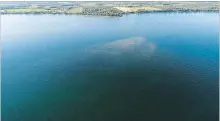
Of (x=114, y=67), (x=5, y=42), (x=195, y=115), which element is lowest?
(x=195, y=115)

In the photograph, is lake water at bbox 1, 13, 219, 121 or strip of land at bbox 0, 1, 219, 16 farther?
strip of land at bbox 0, 1, 219, 16

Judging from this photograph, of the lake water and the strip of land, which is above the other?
the strip of land

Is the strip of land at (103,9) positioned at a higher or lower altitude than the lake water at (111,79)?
higher

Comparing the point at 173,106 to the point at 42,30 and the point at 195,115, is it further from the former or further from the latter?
the point at 42,30

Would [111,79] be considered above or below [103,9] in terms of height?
below

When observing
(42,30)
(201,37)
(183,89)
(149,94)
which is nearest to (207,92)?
(183,89)

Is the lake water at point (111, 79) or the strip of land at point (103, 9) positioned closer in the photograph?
the lake water at point (111, 79)

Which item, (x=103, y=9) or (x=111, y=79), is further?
(x=103, y=9)

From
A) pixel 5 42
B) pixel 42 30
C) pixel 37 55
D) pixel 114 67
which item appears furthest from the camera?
pixel 42 30
